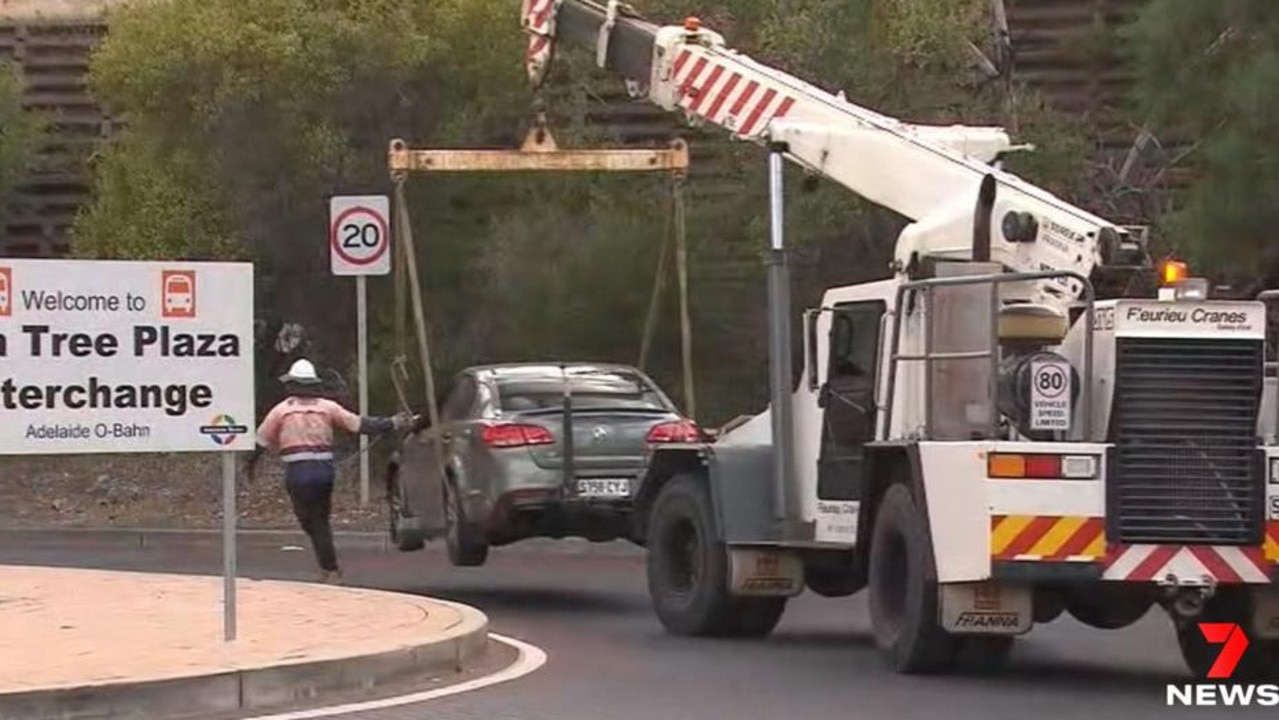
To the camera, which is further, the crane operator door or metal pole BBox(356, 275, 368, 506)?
metal pole BBox(356, 275, 368, 506)

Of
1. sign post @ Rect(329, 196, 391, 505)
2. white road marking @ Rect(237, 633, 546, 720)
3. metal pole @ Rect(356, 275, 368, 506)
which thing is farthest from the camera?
sign post @ Rect(329, 196, 391, 505)

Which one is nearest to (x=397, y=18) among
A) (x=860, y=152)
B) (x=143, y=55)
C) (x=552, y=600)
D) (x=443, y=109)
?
(x=443, y=109)

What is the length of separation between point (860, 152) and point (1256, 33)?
6.52 m

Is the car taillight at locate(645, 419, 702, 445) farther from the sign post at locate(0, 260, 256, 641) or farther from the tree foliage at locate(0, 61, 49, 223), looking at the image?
the tree foliage at locate(0, 61, 49, 223)

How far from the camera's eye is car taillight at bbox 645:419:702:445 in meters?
17.4

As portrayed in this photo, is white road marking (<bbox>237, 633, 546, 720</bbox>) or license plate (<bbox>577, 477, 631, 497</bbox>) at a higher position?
license plate (<bbox>577, 477, 631, 497</bbox>)

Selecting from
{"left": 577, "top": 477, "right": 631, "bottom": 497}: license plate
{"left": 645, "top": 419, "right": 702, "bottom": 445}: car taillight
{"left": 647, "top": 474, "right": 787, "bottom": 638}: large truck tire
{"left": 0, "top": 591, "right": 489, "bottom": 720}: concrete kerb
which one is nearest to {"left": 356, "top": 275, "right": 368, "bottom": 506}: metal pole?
{"left": 645, "top": 419, "right": 702, "bottom": 445}: car taillight

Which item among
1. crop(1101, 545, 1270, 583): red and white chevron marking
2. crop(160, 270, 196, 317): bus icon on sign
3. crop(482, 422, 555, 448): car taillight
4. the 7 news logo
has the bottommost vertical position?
the 7 news logo

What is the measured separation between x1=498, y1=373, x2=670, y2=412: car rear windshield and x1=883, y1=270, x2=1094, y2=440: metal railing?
3883mm

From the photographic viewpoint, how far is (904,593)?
13.7m

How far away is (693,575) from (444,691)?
3.45 metres

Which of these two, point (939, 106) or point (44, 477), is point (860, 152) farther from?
point (44, 477)

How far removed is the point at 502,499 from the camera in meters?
17.2

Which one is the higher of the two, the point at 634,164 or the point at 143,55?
the point at 143,55
